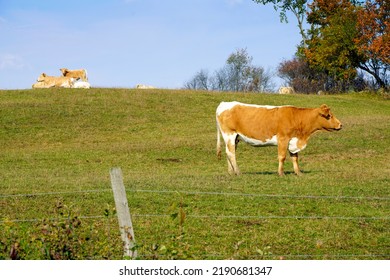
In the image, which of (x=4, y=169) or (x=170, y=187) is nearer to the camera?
(x=170, y=187)

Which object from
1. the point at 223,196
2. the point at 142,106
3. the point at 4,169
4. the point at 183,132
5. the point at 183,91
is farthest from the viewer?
the point at 183,91

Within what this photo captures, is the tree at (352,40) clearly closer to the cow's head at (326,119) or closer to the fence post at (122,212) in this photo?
the cow's head at (326,119)

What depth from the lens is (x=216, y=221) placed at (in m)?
12.1

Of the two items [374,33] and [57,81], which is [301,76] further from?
[57,81]

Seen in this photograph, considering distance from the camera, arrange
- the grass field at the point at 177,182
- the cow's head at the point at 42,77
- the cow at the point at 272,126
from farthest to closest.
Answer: the cow's head at the point at 42,77 → the cow at the point at 272,126 → the grass field at the point at 177,182

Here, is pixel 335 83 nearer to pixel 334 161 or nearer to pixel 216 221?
pixel 334 161

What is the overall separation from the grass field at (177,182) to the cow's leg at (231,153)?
0.47 meters

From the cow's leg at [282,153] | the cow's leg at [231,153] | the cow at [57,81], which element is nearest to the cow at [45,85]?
the cow at [57,81]

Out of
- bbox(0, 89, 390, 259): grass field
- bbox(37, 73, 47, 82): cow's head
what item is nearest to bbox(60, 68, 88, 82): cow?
bbox(37, 73, 47, 82): cow's head

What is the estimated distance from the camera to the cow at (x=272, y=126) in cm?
1895

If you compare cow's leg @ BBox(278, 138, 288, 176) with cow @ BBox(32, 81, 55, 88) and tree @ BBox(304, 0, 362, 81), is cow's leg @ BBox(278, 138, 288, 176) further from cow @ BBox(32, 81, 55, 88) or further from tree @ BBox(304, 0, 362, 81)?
tree @ BBox(304, 0, 362, 81)

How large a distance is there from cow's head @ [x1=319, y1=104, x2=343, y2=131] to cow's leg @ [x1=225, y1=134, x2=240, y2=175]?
8.22 ft

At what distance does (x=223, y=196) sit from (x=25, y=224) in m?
4.36
